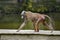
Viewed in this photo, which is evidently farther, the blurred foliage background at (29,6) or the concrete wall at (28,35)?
the blurred foliage background at (29,6)

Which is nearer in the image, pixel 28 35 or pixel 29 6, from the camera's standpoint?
pixel 28 35

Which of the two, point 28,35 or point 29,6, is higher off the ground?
point 28,35

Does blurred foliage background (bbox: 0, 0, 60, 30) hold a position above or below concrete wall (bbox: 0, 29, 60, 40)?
below

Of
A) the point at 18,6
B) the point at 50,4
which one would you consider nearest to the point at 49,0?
the point at 50,4

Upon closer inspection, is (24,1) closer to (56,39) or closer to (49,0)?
(49,0)

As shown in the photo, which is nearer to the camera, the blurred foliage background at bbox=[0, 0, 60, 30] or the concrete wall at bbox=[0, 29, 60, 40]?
the concrete wall at bbox=[0, 29, 60, 40]

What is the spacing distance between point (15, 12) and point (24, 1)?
2.61m

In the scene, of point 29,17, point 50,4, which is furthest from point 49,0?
point 29,17

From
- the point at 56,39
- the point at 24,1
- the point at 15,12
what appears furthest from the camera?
the point at 24,1

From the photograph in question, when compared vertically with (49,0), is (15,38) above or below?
above

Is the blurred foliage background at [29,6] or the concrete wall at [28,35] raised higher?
the concrete wall at [28,35]

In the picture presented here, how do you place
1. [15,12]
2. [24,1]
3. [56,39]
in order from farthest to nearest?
[24,1], [15,12], [56,39]

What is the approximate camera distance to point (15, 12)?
16094 millimetres

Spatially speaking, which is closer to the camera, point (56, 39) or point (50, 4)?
point (56, 39)
